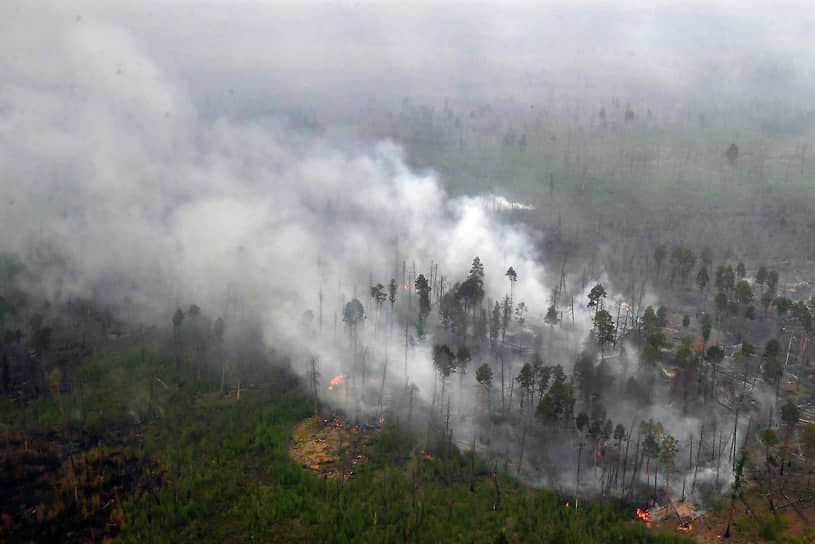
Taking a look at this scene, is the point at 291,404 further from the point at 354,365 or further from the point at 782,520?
the point at 782,520

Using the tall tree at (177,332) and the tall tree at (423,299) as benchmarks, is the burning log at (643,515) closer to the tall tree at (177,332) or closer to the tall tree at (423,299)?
the tall tree at (423,299)

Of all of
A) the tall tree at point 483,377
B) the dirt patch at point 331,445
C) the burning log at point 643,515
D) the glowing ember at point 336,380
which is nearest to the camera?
the burning log at point 643,515

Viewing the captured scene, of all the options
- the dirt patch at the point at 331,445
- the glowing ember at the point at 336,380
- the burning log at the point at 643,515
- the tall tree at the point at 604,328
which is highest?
the tall tree at the point at 604,328

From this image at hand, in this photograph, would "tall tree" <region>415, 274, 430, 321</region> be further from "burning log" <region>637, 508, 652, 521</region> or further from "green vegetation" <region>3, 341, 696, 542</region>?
"burning log" <region>637, 508, 652, 521</region>

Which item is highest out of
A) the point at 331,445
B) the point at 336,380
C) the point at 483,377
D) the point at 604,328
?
the point at 604,328

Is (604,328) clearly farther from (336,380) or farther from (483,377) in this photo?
(336,380)

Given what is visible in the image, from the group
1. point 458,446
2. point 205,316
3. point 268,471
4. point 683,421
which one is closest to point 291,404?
point 268,471

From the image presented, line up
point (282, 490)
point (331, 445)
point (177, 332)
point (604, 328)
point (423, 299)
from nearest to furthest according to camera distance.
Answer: point (282, 490) → point (331, 445) → point (604, 328) → point (177, 332) → point (423, 299)

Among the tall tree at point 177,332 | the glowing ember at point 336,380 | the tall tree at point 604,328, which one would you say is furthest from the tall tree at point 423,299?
the tall tree at point 177,332

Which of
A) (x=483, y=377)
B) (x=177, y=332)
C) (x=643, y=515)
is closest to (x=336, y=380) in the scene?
(x=483, y=377)

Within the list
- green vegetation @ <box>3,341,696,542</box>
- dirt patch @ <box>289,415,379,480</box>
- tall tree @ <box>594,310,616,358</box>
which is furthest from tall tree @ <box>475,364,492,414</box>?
tall tree @ <box>594,310,616,358</box>

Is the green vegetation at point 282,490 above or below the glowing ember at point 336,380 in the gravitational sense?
below

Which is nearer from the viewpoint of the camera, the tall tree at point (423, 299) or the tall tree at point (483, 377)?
the tall tree at point (483, 377)
